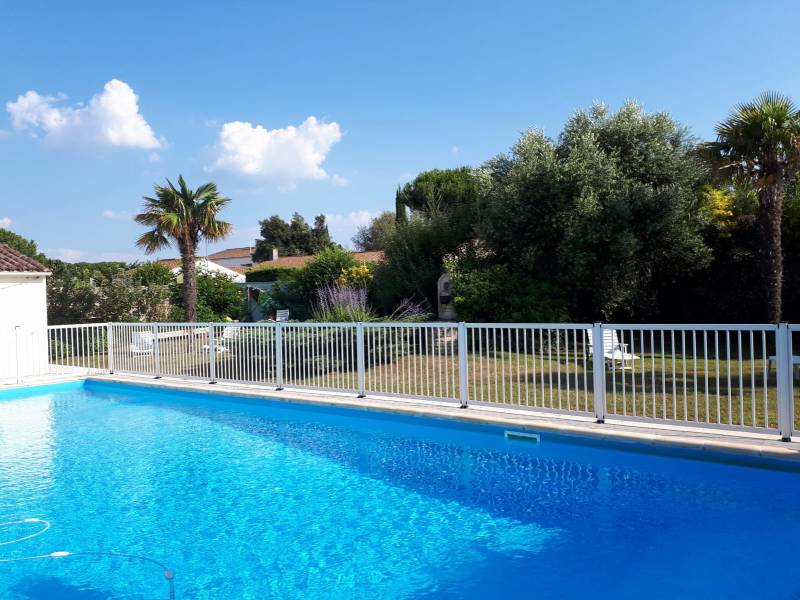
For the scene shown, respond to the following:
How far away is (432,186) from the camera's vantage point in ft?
103

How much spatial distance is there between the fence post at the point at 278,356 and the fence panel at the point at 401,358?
168cm

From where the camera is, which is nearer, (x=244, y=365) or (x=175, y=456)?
(x=175, y=456)

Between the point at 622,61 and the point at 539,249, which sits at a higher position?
the point at 622,61

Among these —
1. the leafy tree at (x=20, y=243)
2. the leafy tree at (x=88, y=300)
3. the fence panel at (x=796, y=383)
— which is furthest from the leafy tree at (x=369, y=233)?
the fence panel at (x=796, y=383)

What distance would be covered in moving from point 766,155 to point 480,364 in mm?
8225

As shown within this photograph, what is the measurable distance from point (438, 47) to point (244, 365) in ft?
29.2

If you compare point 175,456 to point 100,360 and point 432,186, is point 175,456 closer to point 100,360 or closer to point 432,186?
point 100,360

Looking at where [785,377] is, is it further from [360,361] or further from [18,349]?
[18,349]

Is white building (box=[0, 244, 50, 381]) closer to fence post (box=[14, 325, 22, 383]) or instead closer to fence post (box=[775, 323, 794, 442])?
fence post (box=[14, 325, 22, 383])

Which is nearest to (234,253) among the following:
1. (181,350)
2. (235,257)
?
(235,257)

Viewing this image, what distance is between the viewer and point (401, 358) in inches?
368

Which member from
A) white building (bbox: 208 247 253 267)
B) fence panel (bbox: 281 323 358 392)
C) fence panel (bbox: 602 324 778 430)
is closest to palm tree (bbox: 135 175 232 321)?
fence panel (bbox: 281 323 358 392)

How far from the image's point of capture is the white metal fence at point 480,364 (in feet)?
21.5

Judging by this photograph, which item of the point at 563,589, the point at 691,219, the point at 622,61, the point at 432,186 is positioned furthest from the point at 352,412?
the point at 432,186
